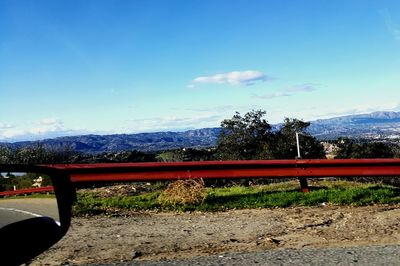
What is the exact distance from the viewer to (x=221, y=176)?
10.2m

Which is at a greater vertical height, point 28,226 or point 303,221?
point 28,226

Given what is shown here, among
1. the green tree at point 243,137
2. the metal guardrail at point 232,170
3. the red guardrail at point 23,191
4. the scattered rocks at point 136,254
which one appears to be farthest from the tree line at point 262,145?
the red guardrail at point 23,191

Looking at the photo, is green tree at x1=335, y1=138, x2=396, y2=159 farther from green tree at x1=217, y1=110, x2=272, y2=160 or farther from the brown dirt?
the brown dirt

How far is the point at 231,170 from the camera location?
405 inches

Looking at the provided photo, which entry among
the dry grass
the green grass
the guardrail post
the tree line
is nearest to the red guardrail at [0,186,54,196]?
the green grass

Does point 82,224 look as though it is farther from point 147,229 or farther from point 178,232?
point 178,232

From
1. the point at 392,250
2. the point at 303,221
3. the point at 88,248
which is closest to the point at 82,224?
the point at 88,248

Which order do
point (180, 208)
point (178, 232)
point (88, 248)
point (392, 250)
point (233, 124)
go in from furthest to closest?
point (233, 124) → point (180, 208) → point (178, 232) → point (88, 248) → point (392, 250)

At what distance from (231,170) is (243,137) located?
38.1 meters

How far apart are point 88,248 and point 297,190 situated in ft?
17.3

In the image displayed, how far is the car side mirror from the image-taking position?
5.39ft

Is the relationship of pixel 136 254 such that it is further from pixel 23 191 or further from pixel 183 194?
pixel 23 191

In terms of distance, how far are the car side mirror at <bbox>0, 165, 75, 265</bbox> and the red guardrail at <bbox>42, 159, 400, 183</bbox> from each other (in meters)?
7.85

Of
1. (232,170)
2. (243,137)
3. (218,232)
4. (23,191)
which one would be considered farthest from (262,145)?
(23,191)
